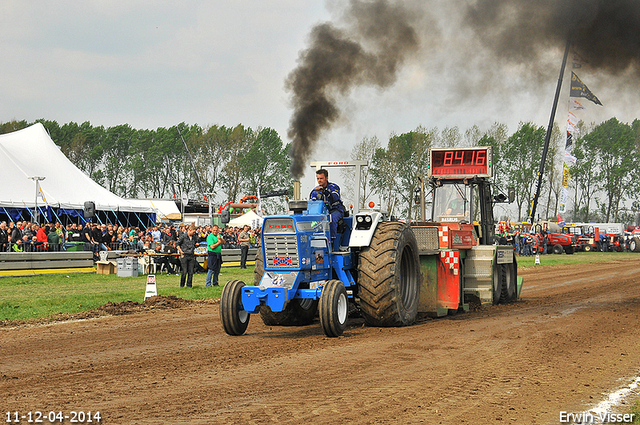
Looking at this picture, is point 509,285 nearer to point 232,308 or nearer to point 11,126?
point 232,308

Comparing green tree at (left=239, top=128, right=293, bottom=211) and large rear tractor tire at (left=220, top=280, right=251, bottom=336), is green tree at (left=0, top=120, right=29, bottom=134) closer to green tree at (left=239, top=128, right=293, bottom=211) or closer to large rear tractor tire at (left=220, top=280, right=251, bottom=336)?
green tree at (left=239, top=128, right=293, bottom=211)

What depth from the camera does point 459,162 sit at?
1423 cm

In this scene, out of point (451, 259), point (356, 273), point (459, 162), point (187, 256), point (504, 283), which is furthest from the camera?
point (187, 256)

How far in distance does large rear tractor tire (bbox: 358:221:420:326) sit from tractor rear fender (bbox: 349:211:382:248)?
149mm

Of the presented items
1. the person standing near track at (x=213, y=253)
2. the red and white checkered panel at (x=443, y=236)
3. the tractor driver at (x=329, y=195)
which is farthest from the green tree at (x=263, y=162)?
the tractor driver at (x=329, y=195)

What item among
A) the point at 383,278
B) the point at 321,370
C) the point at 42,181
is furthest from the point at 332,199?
the point at 42,181

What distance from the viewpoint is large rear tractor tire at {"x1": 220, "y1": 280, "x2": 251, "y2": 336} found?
8.42 meters

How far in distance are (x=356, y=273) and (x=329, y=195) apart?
1.27m

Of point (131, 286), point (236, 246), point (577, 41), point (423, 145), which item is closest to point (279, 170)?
point (423, 145)

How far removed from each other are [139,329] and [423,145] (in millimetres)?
28063

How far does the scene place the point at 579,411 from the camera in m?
4.94

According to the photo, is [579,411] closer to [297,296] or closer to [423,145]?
[297,296]

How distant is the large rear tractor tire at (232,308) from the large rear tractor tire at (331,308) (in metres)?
1.13

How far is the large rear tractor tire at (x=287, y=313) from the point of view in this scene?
367 inches
